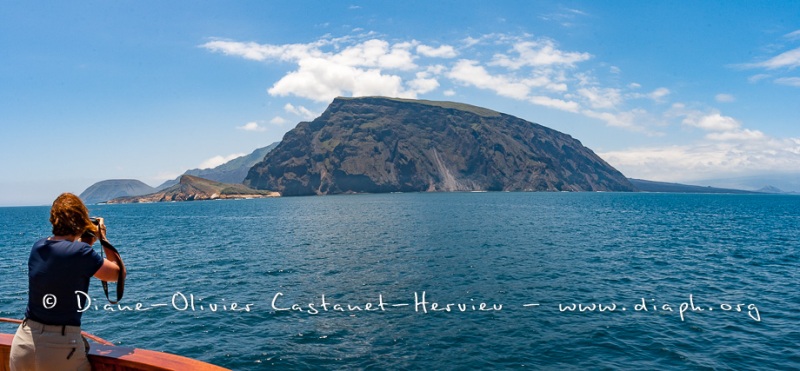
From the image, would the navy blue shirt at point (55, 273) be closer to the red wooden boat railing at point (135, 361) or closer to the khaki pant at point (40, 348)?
the khaki pant at point (40, 348)

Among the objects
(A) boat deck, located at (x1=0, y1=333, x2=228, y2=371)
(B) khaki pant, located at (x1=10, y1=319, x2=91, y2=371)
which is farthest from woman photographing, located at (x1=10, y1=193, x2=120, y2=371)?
(A) boat deck, located at (x1=0, y1=333, x2=228, y2=371)

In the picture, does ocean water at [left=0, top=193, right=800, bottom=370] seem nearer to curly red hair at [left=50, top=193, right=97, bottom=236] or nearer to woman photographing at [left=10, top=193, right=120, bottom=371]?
woman photographing at [left=10, top=193, right=120, bottom=371]

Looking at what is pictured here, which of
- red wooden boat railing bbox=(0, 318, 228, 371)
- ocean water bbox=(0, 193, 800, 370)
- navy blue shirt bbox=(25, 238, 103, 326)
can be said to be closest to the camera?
navy blue shirt bbox=(25, 238, 103, 326)

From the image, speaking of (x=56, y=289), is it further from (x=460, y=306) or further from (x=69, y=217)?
(x=460, y=306)

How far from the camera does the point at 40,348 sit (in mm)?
5445

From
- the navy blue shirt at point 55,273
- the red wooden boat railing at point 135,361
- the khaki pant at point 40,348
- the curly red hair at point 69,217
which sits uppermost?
the curly red hair at point 69,217

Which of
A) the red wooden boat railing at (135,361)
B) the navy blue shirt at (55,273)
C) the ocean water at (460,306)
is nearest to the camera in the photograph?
the navy blue shirt at (55,273)

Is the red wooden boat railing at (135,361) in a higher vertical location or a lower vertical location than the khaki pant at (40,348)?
lower

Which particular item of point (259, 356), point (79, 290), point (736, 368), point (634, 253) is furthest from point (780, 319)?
point (79, 290)

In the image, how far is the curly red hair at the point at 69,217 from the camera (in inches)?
215

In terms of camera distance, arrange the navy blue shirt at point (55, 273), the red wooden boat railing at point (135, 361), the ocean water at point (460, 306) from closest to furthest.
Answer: the navy blue shirt at point (55, 273) < the red wooden boat railing at point (135, 361) < the ocean water at point (460, 306)

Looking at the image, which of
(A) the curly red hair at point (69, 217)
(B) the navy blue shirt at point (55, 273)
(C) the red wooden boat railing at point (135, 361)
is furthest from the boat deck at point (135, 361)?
(A) the curly red hair at point (69, 217)

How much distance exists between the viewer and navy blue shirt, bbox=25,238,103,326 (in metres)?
5.40

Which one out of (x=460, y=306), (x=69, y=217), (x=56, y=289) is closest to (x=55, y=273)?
(x=56, y=289)
